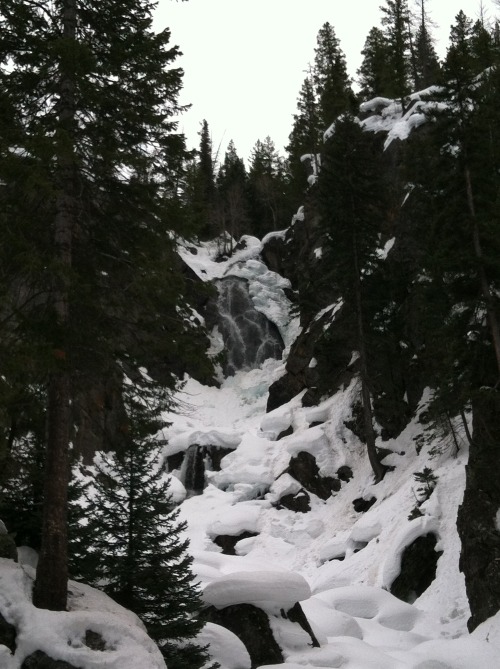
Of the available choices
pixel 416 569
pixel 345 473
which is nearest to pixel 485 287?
pixel 416 569

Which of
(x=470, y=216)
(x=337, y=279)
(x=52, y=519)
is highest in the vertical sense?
(x=337, y=279)

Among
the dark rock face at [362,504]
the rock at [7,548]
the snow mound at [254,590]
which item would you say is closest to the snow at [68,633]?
the rock at [7,548]

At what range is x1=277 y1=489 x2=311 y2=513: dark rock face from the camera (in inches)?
956

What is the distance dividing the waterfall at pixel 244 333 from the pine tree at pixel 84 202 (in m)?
32.0

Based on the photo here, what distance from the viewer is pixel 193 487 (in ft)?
94.5

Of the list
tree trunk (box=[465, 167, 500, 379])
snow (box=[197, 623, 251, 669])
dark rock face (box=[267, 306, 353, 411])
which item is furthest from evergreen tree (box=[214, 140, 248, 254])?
snow (box=[197, 623, 251, 669])

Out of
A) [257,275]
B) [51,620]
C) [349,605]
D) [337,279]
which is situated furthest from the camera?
[257,275]

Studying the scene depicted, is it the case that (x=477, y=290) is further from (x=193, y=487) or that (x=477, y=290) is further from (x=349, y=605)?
(x=193, y=487)

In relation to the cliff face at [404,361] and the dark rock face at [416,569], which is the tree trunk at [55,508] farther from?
the dark rock face at [416,569]

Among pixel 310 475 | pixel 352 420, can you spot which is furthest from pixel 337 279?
pixel 310 475

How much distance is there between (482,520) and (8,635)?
33.6ft

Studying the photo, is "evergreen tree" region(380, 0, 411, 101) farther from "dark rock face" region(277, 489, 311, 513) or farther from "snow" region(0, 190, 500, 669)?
"dark rock face" region(277, 489, 311, 513)

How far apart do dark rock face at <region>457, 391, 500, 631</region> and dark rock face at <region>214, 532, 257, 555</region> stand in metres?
10.9

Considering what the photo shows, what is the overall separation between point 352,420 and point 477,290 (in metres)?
12.1
